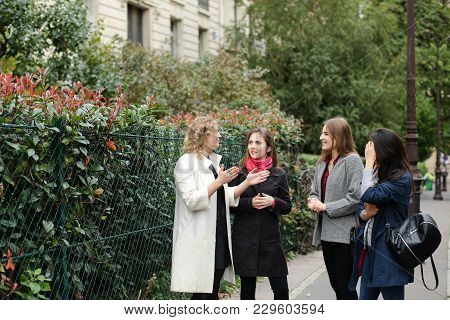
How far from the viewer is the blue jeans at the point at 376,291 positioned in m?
5.27

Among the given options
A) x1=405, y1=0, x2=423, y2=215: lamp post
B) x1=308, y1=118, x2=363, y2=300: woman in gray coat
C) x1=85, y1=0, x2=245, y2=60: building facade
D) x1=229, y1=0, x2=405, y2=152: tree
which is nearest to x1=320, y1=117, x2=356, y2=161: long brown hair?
x1=308, y1=118, x2=363, y2=300: woman in gray coat

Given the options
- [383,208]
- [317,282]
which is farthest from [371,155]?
[317,282]

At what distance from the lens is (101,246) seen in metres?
5.82

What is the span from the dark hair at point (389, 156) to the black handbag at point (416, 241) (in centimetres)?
38

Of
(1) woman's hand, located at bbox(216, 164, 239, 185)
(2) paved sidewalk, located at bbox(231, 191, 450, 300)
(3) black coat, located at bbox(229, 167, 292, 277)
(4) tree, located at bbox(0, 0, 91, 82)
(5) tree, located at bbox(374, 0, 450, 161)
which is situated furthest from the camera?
(5) tree, located at bbox(374, 0, 450, 161)

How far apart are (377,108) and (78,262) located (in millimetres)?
22006

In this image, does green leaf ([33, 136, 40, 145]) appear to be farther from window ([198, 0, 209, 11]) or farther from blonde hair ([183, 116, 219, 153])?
window ([198, 0, 209, 11])

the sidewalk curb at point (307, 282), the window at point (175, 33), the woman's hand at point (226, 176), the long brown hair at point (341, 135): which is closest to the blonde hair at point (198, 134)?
the woman's hand at point (226, 176)

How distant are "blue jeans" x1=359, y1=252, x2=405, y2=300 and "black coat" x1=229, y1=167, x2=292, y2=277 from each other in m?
0.78

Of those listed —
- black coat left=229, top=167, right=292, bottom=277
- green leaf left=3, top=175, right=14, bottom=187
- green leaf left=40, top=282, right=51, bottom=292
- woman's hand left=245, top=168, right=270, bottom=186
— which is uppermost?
green leaf left=3, top=175, right=14, bottom=187

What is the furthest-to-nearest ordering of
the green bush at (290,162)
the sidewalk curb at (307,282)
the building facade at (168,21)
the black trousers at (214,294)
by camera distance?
1. the building facade at (168,21)
2. the green bush at (290,162)
3. the sidewalk curb at (307,282)
4. the black trousers at (214,294)

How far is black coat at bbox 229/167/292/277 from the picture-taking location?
5.83m

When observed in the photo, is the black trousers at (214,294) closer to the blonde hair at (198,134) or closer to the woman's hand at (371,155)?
the blonde hair at (198,134)

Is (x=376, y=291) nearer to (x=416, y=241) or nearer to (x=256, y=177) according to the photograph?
(x=416, y=241)
